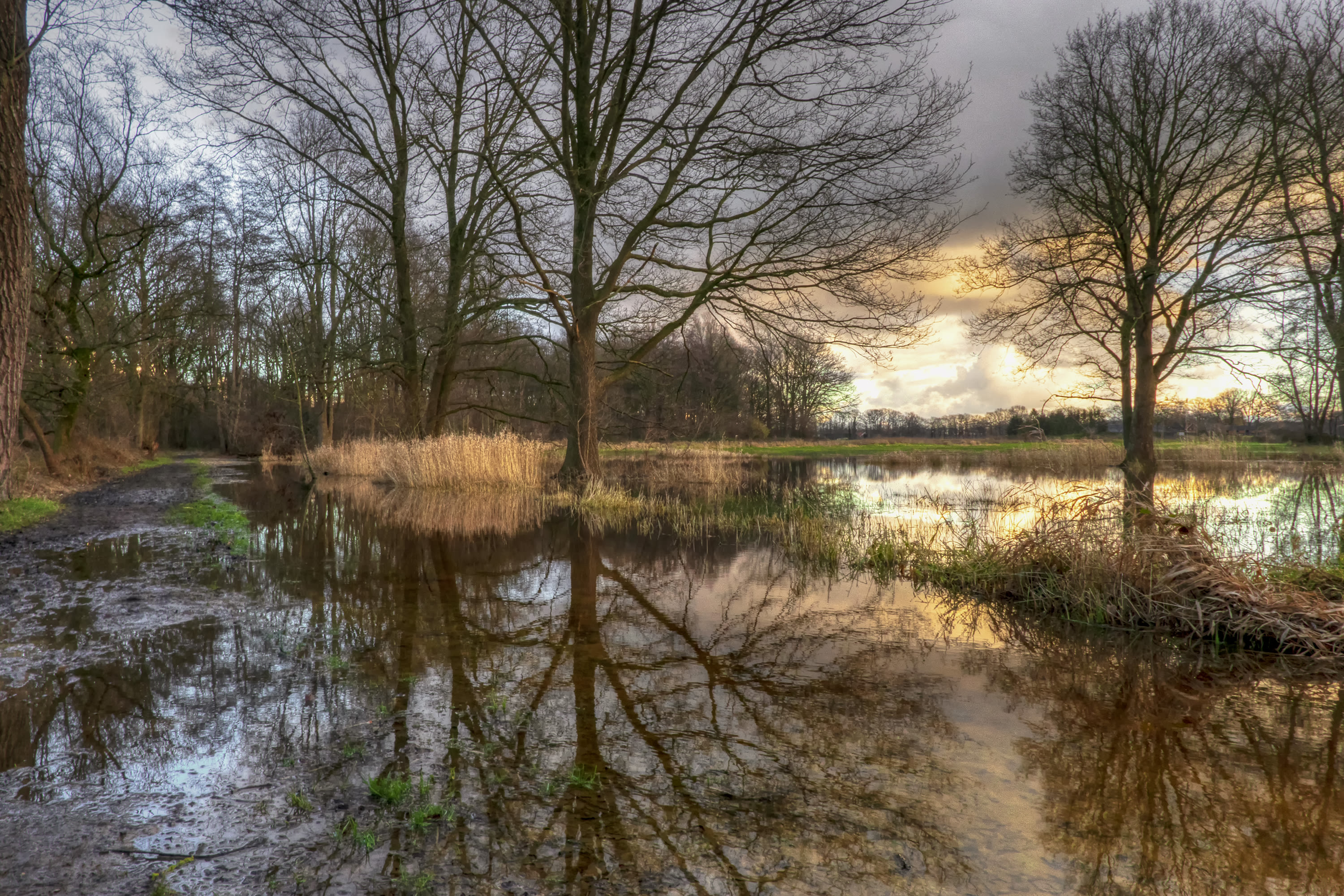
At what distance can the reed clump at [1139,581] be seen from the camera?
4.59 meters

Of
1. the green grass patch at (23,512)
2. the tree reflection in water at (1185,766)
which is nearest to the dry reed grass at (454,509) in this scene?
the green grass patch at (23,512)

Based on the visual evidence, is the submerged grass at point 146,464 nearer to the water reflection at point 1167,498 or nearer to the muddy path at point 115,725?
the muddy path at point 115,725

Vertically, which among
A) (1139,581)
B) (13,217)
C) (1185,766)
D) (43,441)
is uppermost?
(13,217)

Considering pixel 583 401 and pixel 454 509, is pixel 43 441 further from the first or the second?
pixel 583 401

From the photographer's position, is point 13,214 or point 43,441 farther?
point 43,441

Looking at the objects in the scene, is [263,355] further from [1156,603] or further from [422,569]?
[1156,603]

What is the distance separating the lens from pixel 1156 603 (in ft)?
16.4

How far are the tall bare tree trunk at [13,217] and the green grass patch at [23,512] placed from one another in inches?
24.0

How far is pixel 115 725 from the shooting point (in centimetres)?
290

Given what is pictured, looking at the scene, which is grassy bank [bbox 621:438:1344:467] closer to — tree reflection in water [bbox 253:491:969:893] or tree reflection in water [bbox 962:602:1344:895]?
tree reflection in water [bbox 962:602:1344:895]

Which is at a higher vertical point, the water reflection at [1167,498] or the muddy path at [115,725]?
the water reflection at [1167,498]

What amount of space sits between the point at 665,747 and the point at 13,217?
9670 mm

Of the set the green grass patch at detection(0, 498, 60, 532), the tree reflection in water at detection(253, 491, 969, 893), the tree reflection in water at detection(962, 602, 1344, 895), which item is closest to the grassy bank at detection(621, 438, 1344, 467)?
the tree reflection in water at detection(962, 602, 1344, 895)

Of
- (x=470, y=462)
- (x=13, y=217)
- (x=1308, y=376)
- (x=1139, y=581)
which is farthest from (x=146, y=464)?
(x=1308, y=376)
